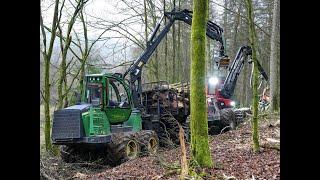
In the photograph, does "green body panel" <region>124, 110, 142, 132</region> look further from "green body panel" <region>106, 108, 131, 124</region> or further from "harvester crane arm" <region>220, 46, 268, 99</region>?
"harvester crane arm" <region>220, 46, 268, 99</region>

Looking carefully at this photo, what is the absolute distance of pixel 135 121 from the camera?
1220 cm

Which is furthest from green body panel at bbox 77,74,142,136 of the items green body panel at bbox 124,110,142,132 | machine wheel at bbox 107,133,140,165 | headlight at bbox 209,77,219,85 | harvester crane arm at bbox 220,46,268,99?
harvester crane arm at bbox 220,46,268,99

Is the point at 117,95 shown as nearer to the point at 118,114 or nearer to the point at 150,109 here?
the point at 118,114

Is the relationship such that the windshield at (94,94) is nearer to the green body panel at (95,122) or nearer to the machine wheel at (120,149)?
the green body panel at (95,122)

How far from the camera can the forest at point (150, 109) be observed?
22.9 feet

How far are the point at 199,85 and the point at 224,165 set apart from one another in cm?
148

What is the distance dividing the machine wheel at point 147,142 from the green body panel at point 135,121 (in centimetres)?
58

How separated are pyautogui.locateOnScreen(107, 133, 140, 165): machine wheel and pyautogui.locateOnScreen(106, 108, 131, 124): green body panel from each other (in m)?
0.63

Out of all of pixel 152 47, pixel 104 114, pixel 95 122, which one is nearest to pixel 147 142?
pixel 104 114

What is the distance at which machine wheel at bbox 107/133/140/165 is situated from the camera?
10.4 m

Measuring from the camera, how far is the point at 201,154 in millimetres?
6965
